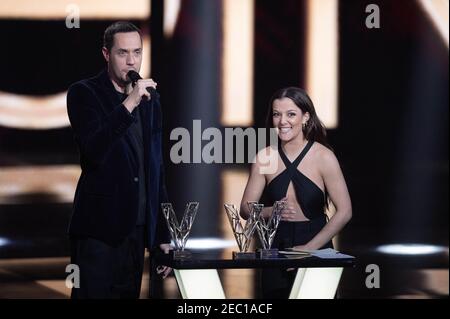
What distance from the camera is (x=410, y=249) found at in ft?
20.5

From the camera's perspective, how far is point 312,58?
5.97 m

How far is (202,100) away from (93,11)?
771 millimetres

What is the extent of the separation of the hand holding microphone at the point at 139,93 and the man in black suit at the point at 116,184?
0.09 feet

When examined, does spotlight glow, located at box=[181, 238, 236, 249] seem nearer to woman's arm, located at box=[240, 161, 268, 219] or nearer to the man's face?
woman's arm, located at box=[240, 161, 268, 219]

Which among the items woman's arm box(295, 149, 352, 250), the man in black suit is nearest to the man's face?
the man in black suit

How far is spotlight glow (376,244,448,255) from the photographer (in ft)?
20.5

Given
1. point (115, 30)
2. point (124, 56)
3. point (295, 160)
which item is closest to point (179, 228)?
point (295, 160)

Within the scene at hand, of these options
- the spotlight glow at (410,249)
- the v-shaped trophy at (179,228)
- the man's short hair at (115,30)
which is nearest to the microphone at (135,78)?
the man's short hair at (115,30)

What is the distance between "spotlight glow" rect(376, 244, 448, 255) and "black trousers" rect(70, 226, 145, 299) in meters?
2.74

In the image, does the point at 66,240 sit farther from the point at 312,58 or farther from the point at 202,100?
the point at 312,58

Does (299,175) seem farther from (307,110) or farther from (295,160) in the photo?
(307,110)

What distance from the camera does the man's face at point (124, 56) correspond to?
151 inches

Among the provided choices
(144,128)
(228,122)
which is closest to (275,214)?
(144,128)

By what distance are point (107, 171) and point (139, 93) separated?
1.16 ft
